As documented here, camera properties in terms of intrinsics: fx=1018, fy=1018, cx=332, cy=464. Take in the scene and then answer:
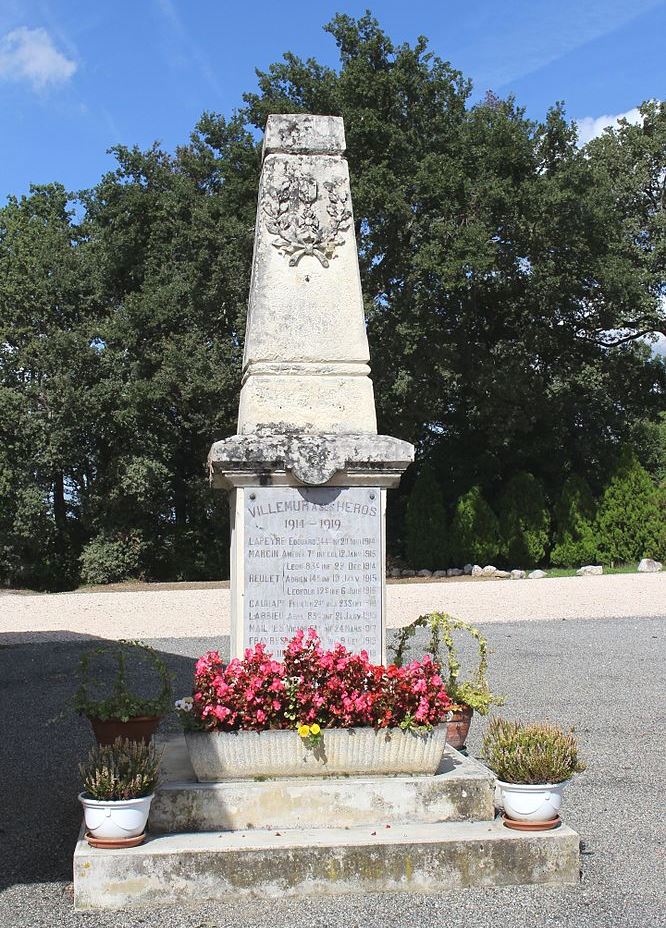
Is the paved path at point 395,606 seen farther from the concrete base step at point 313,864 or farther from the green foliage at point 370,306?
the concrete base step at point 313,864

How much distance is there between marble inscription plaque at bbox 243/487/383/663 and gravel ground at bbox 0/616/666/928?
1603 mm

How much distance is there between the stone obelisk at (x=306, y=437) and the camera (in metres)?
5.98

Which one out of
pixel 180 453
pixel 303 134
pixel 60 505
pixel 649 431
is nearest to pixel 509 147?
pixel 649 431

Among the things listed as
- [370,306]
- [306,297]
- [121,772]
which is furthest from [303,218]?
[370,306]

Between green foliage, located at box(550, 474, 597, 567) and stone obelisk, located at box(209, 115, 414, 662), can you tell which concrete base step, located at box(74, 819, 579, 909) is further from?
green foliage, located at box(550, 474, 597, 567)

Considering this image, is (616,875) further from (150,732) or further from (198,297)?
(198,297)

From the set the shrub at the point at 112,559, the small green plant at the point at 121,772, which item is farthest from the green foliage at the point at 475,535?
the small green plant at the point at 121,772

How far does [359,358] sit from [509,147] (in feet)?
61.5

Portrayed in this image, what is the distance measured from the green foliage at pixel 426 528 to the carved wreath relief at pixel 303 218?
2115 centimetres

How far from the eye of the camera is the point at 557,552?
2714 centimetres

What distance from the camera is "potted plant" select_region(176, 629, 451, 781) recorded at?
5297mm

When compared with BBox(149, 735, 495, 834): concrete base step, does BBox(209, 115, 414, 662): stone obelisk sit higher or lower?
higher

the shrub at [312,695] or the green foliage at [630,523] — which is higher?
the green foliage at [630,523]

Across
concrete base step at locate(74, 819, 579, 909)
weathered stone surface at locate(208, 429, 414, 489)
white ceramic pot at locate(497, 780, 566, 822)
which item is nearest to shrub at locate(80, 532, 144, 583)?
weathered stone surface at locate(208, 429, 414, 489)
